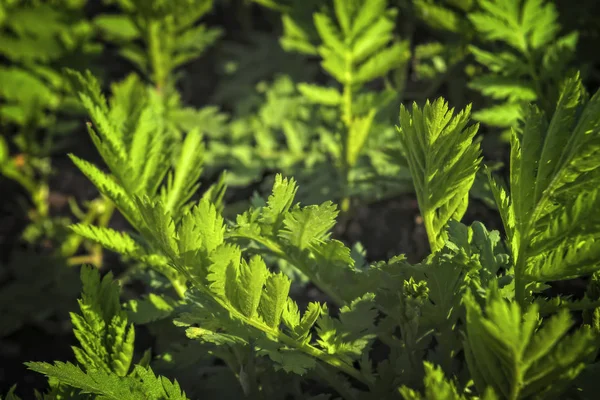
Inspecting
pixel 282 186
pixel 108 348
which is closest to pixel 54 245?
pixel 108 348

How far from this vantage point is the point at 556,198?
40.2 inches

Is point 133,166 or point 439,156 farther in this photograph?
point 133,166

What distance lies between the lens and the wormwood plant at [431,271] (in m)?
0.89

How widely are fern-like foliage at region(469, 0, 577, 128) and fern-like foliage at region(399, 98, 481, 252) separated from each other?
0.50 meters

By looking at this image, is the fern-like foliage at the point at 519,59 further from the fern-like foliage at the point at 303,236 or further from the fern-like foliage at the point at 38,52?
the fern-like foliage at the point at 38,52

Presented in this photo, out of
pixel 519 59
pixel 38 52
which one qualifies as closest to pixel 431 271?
pixel 519 59

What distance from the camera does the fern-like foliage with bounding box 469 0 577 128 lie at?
1488 mm

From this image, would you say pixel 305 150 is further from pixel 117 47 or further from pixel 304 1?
pixel 117 47

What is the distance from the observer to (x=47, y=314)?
75.3 inches

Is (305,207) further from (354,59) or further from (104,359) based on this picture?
(354,59)

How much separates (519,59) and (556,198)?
673 millimetres

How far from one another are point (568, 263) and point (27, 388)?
163 cm

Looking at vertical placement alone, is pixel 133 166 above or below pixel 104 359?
above

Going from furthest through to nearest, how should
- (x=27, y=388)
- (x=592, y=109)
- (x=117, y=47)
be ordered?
(x=117, y=47) → (x=27, y=388) → (x=592, y=109)
